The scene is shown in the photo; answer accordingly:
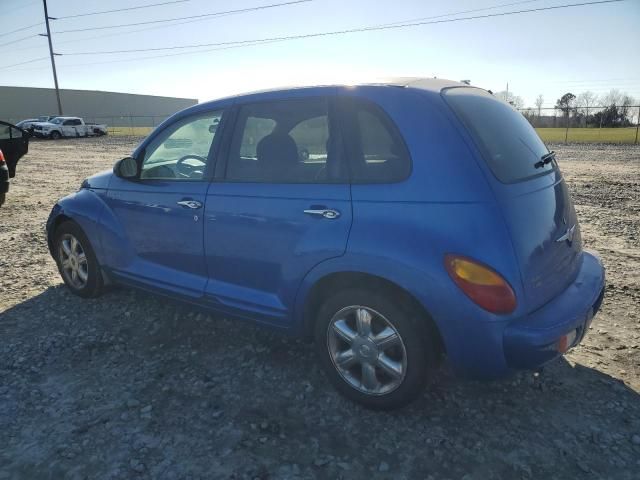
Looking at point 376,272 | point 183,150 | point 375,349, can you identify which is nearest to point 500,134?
point 376,272

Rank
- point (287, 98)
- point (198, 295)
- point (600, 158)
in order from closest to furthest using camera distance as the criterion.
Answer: point (287, 98) → point (198, 295) → point (600, 158)

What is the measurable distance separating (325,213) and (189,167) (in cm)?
140

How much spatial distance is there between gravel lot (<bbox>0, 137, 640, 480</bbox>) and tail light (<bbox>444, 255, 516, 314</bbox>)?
2.65 feet

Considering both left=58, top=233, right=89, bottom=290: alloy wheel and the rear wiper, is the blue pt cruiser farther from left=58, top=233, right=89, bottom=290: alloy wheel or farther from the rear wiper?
left=58, top=233, right=89, bottom=290: alloy wheel

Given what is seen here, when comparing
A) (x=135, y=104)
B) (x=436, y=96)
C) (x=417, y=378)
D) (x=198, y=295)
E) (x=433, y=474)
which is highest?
(x=135, y=104)

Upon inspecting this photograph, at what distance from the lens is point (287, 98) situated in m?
3.03

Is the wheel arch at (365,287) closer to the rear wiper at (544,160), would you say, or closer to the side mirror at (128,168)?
the rear wiper at (544,160)

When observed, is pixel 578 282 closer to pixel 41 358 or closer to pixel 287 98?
pixel 287 98

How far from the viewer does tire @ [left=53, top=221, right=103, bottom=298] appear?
427 cm

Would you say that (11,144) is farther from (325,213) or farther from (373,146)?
(373,146)

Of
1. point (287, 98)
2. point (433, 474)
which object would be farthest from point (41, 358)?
point (433, 474)

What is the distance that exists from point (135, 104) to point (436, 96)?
295 ft

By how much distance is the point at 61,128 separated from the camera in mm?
34594

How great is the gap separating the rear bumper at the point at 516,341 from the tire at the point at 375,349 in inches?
8.6
